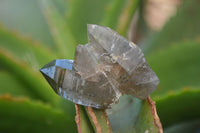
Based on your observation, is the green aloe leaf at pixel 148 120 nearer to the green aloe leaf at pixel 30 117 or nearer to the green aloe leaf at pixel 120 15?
the green aloe leaf at pixel 30 117


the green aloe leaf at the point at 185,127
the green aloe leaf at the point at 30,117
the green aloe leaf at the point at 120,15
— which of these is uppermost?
the green aloe leaf at the point at 120,15

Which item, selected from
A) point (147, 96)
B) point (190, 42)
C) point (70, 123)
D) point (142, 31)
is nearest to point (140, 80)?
point (147, 96)

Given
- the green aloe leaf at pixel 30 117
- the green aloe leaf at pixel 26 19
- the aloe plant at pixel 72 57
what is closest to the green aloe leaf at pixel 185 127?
the aloe plant at pixel 72 57

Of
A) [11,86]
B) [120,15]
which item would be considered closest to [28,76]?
[11,86]

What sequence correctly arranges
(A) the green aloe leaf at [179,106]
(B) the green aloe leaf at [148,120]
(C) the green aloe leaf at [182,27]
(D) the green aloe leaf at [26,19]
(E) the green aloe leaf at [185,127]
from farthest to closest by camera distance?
1. (D) the green aloe leaf at [26,19]
2. (C) the green aloe leaf at [182,27]
3. (E) the green aloe leaf at [185,127]
4. (A) the green aloe leaf at [179,106]
5. (B) the green aloe leaf at [148,120]

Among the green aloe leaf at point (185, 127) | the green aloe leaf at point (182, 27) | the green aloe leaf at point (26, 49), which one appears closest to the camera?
the green aloe leaf at point (185, 127)

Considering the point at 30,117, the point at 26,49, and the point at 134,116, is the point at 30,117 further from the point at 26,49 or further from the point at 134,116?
the point at 26,49

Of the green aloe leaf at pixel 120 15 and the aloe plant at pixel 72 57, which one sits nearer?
the aloe plant at pixel 72 57
